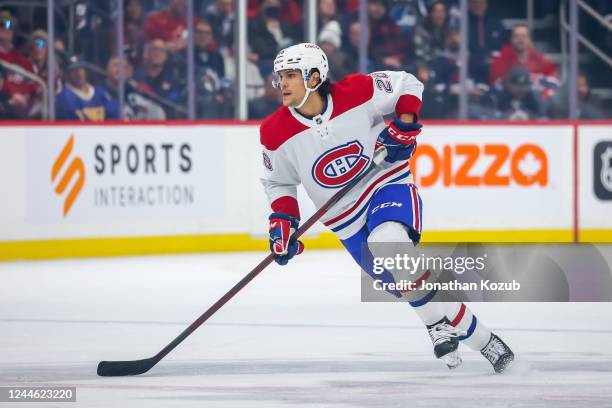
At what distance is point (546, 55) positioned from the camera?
1047 cm

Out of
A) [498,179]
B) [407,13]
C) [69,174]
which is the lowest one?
[498,179]

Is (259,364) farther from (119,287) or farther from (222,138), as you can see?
(222,138)

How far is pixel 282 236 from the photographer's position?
464cm

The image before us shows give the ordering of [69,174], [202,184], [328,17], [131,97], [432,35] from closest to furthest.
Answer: [69,174] → [202,184] → [131,97] → [328,17] → [432,35]

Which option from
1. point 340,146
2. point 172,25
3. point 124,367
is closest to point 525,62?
point 172,25

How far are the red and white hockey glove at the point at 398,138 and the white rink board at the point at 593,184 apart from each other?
16.9ft

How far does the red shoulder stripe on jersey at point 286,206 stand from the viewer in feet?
15.5

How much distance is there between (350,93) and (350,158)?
0.77 ft

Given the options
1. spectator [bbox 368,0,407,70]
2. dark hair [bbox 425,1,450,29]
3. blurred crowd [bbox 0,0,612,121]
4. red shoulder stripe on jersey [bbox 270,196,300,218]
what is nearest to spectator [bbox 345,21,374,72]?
blurred crowd [bbox 0,0,612,121]

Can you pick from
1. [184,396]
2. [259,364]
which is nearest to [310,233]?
[259,364]

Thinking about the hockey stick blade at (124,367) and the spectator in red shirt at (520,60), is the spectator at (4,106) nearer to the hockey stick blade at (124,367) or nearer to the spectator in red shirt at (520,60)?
the spectator in red shirt at (520,60)

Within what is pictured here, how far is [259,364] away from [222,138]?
4.61 meters

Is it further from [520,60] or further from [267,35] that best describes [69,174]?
[520,60]

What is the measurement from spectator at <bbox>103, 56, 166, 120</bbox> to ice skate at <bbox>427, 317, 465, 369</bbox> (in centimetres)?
518
